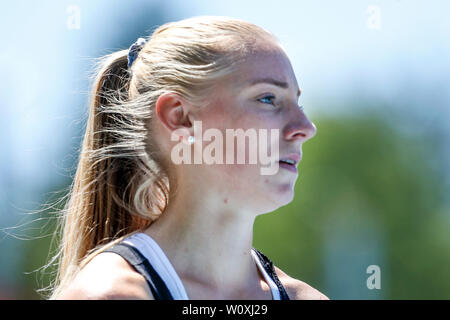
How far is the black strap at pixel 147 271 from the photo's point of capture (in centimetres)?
232

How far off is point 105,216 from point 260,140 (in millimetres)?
746

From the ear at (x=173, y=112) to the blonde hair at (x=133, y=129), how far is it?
0.04 m

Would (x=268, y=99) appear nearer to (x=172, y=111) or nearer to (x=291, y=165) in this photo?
(x=291, y=165)

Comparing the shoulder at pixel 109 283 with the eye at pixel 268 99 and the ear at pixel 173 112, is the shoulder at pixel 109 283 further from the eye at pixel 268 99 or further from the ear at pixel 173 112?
the eye at pixel 268 99

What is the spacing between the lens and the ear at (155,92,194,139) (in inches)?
103

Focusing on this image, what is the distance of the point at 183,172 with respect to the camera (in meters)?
2.62

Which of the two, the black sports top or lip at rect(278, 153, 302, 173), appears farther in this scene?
lip at rect(278, 153, 302, 173)

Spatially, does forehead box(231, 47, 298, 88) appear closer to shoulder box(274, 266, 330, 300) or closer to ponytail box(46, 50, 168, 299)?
ponytail box(46, 50, 168, 299)

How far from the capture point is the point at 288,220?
16859mm

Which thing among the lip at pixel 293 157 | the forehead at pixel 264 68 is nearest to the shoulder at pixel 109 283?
the lip at pixel 293 157

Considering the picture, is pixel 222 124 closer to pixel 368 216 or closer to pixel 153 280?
pixel 153 280

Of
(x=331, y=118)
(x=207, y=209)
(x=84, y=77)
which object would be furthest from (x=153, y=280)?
(x=331, y=118)

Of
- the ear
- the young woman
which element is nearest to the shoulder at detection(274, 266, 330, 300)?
the young woman

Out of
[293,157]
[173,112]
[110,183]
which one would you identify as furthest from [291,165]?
[110,183]
